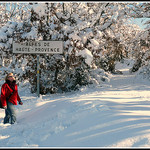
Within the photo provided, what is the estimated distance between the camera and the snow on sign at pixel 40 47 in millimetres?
7711

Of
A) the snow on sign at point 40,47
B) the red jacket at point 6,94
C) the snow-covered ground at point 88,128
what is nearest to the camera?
the snow-covered ground at point 88,128

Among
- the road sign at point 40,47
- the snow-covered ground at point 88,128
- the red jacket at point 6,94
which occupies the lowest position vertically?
the snow-covered ground at point 88,128

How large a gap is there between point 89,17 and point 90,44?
82.8 inches

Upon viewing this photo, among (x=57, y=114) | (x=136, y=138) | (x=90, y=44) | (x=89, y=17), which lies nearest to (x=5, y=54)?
(x=90, y=44)

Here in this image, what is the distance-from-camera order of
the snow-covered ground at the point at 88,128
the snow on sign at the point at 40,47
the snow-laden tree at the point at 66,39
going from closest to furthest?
the snow-covered ground at the point at 88,128 < the snow on sign at the point at 40,47 < the snow-laden tree at the point at 66,39

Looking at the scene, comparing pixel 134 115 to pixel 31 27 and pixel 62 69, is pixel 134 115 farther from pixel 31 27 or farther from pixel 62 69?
pixel 31 27

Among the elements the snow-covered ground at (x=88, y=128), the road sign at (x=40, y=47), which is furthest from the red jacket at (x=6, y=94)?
the road sign at (x=40, y=47)

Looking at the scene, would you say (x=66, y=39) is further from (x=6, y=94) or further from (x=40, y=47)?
(x=6, y=94)

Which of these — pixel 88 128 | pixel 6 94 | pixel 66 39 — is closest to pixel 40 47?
pixel 66 39

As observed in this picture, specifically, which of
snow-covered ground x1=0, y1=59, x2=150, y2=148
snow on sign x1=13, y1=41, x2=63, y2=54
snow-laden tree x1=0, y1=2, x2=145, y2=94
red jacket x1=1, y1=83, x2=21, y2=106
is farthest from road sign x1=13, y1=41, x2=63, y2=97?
snow-covered ground x1=0, y1=59, x2=150, y2=148

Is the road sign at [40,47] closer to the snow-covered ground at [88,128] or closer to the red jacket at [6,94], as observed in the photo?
the red jacket at [6,94]

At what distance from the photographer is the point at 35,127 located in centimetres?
442

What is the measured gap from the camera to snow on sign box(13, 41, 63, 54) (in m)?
7.71

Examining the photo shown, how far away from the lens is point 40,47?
7.74 meters
